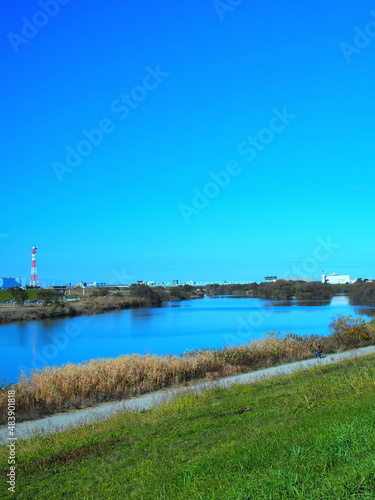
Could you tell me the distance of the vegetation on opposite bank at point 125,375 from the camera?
14.1 meters

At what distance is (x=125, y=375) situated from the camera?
647 inches

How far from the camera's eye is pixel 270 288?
113 meters

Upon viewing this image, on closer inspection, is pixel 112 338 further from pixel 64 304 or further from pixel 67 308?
pixel 64 304

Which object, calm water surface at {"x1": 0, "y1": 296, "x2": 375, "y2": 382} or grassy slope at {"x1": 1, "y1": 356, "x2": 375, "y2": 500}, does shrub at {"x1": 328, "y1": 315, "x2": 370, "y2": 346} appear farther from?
grassy slope at {"x1": 1, "y1": 356, "x2": 375, "y2": 500}

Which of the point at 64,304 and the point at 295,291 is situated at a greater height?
the point at 295,291

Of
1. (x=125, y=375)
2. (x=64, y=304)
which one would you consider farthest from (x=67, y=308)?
(x=125, y=375)

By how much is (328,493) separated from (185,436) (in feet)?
13.9

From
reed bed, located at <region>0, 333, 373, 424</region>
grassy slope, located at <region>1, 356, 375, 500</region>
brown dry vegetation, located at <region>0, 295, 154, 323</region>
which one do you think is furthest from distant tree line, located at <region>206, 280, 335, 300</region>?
grassy slope, located at <region>1, 356, 375, 500</region>

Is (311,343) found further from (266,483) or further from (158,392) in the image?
(266,483)

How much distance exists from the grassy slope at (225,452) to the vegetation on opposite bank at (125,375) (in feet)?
15.4

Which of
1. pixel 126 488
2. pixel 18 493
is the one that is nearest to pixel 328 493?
pixel 126 488

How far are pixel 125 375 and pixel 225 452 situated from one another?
11188mm

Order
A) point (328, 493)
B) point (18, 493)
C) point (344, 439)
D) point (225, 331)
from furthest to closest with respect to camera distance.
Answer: point (225, 331)
point (18, 493)
point (344, 439)
point (328, 493)

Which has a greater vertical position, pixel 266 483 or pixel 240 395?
pixel 266 483
